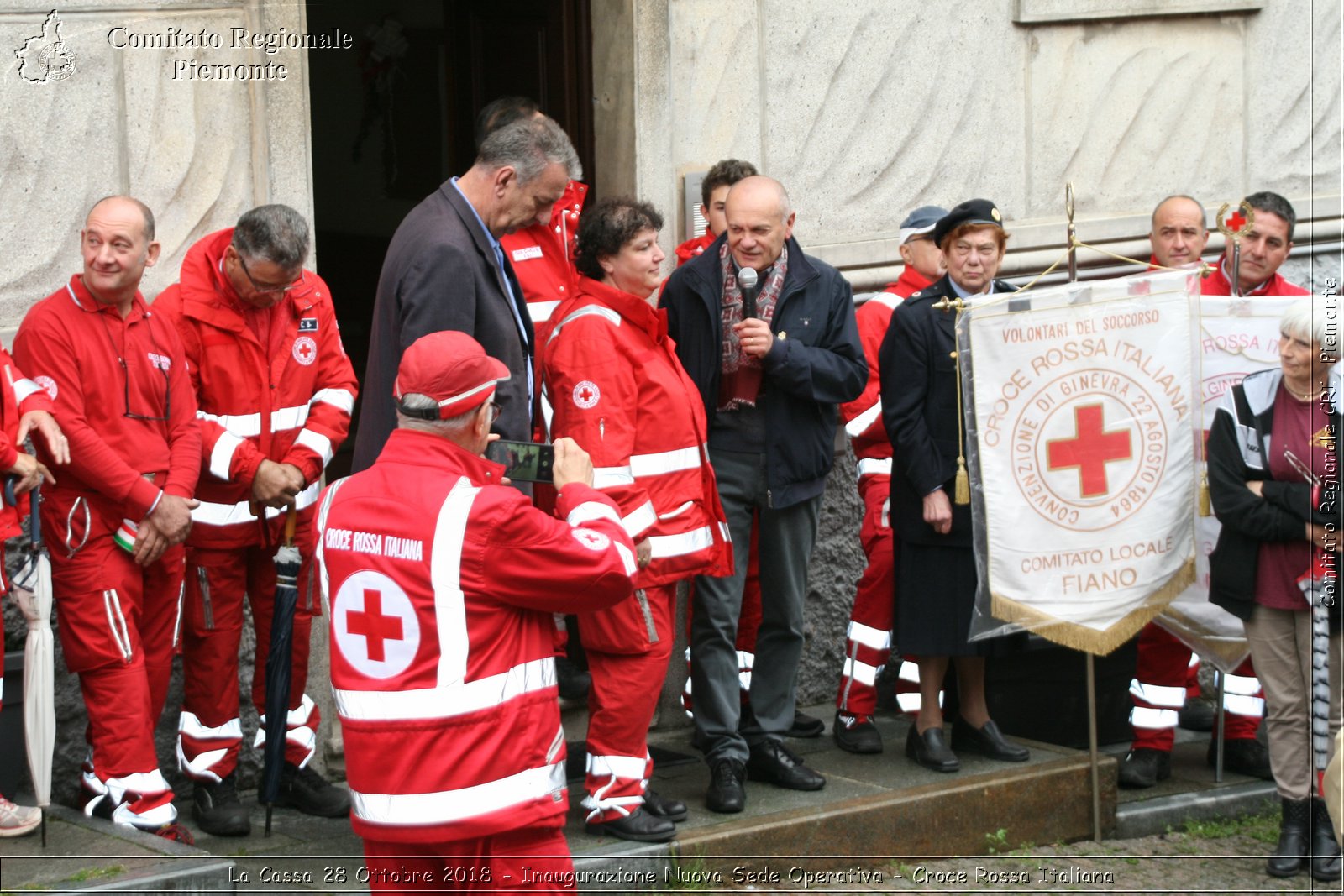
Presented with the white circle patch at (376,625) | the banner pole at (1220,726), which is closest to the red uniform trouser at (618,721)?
the white circle patch at (376,625)

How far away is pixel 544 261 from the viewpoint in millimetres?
6645

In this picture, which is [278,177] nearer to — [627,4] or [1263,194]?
[627,4]

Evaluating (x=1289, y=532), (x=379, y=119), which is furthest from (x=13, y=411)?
(x=379, y=119)

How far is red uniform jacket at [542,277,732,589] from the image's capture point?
18.4 ft

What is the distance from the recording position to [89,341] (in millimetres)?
5660

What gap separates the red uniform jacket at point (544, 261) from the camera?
6555 millimetres

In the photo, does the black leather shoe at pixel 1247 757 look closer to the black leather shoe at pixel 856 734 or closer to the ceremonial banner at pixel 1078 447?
the ceremonial banner at pixel 1078 447

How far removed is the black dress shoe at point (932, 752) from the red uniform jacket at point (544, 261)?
6.82 feet

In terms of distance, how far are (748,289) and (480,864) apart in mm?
2573

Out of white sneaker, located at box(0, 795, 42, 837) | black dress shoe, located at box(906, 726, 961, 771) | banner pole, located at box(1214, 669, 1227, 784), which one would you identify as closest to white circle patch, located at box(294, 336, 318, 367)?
white sneaker, located at box(0, 795, 42, 837)

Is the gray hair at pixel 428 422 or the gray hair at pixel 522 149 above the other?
the gray hair at pixel 522 149

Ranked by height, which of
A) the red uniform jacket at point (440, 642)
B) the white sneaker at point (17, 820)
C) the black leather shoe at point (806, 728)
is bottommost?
the black leather shoe at point (806, 728)

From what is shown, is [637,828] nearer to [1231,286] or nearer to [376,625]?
[376,625]

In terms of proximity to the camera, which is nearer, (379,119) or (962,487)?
(962,487)
